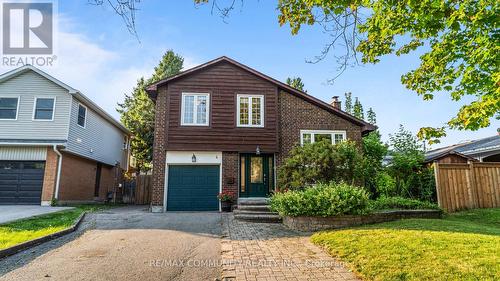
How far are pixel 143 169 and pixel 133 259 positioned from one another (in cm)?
2513

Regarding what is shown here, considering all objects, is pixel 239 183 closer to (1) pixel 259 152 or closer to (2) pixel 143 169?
(1) pixel 259 152

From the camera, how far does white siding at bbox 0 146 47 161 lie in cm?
1412

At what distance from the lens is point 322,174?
10227 mm

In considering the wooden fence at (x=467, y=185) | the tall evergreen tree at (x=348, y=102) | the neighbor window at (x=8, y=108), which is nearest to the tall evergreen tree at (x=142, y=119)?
the neighbor window at (x=8, y=108)

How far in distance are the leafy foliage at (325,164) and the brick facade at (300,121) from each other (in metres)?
3.11

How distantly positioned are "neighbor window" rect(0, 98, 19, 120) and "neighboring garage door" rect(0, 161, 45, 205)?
234 centimetres

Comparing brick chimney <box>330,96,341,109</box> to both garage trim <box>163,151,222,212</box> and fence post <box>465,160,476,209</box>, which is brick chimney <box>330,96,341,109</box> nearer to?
fence post <box>465,160,476,209</box>

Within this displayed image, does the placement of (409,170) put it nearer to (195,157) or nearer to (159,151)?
(195,157)

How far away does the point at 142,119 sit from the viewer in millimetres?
26672

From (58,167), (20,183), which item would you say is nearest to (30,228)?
(58,167)

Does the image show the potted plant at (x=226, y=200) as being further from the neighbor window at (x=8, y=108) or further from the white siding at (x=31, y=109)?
the neighbor window at (x=8, y=108)

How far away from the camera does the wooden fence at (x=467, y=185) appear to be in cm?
1030

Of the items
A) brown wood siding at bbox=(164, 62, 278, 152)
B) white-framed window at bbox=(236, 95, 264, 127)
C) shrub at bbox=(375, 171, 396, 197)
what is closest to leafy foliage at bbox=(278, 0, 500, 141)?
shrub at bbox=(375, 171, 396, 197)
